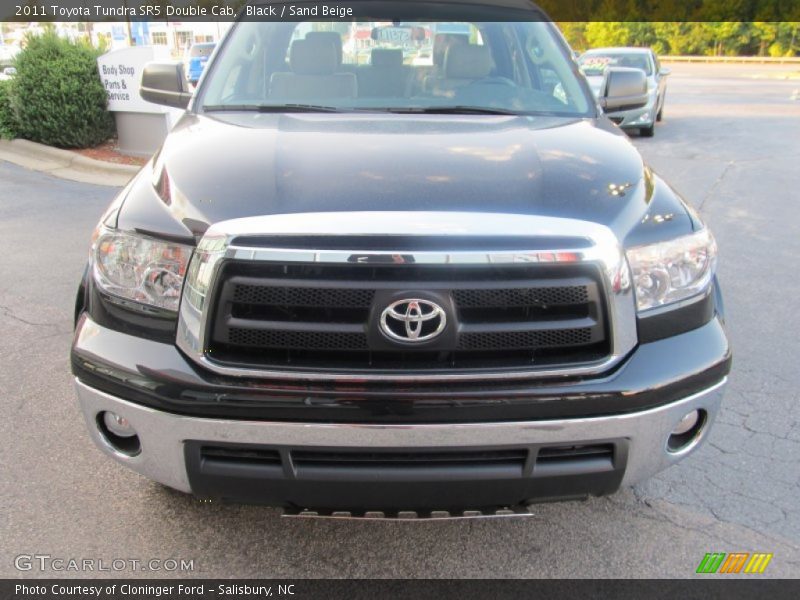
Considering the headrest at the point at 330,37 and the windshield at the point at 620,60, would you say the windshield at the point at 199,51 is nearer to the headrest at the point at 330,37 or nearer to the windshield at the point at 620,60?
the windshield at the point at 620,60

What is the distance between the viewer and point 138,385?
6.57 feet

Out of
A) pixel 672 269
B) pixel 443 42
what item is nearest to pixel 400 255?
pixel 672 269

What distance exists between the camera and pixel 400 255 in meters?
1.88

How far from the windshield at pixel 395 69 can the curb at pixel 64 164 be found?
18.4ft

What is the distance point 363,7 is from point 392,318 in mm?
2445

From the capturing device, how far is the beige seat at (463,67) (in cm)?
334

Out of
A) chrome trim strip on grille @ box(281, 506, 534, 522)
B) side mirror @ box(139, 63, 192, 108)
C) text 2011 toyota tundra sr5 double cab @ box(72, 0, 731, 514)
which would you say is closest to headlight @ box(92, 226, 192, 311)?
text 2011 toyota tundra sr5 double cab @ box(72, 0, 731, 514)

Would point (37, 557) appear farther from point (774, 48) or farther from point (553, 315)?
point (774, 48)

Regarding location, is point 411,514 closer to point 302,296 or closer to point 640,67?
point 302,296

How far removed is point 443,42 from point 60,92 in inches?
307

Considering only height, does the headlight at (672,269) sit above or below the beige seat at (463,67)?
below

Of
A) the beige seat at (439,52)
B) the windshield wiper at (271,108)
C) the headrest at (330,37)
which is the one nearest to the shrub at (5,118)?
the headrest at (330,37)

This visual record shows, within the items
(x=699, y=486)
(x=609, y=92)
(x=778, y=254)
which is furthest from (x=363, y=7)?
(x=778, y=254)

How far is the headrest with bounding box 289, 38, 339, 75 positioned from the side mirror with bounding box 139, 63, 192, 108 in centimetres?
68
